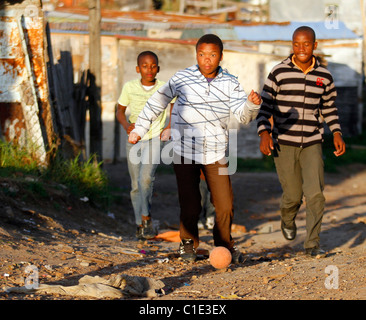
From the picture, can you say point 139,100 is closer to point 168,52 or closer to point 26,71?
point 26,71

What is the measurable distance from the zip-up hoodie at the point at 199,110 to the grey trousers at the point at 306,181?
84 centimetres

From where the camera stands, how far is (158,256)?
689cm

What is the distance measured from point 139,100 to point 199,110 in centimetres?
181

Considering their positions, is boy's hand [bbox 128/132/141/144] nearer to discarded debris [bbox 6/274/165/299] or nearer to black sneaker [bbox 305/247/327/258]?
discarded debris [bbox 6/274/165/299]

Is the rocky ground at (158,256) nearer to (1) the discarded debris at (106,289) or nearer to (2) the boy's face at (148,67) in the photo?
(1) the discarded debris at (106,289)

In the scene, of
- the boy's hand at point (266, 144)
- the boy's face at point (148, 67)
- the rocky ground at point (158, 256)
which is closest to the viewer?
the rocky ground at point (158, 256)

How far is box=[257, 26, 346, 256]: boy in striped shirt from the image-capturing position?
652 cm

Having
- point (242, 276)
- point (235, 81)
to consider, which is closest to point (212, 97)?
point (235, 81)

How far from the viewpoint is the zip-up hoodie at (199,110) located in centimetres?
603

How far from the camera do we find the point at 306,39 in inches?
254

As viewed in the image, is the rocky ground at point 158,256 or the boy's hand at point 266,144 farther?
the boy's hand at point 266,144

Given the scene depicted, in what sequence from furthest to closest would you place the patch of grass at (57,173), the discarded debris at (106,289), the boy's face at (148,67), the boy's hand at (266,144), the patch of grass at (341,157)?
the patch of grass at (341,157) < the patch of grass at (57,173) < the boy's face at (148,67) < the boy's hand at (266,144) < the discarded debris at (106,289)

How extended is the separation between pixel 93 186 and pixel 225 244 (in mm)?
3808

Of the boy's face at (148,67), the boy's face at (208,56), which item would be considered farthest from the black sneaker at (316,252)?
the boy's face at (148,67)
